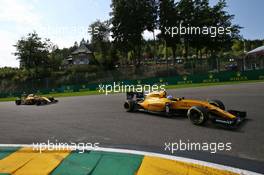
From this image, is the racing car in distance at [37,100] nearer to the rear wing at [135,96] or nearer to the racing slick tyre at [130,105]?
the rear wing at [135,96]

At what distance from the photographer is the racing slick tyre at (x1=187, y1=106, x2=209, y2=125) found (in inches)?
306

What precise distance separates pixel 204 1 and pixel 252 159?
40.5 meters

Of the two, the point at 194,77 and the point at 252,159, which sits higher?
the point at 194,77

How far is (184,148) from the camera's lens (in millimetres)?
6195

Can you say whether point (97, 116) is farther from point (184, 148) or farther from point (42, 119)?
point (184, 148)

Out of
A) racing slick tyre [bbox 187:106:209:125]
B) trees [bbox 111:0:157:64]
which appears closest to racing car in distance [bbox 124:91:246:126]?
racing slick tyre [bbox 187:106:209:125]

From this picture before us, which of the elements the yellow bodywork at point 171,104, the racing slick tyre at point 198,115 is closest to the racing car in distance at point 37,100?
the yellow bodywork at point 171,104

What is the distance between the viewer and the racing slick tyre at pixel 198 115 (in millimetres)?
7762

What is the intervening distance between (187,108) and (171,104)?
0.63 m

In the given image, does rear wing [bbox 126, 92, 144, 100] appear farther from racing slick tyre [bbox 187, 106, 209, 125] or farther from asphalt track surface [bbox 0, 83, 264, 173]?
racing slick tyre [bbox 187, 106, 209, 125]

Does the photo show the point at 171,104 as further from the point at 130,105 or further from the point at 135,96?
the point at 135,96

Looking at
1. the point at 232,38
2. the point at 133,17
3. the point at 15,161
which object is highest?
the point at 133,17

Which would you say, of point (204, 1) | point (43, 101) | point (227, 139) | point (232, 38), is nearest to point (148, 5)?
point (204, 1)

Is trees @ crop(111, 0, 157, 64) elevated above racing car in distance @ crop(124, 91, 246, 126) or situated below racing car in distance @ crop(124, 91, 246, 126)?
above
